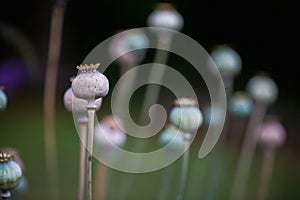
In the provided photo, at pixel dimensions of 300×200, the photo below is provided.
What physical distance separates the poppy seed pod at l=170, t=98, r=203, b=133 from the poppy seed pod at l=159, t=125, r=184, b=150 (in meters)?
0.05

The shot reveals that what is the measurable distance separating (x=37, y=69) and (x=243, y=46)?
148 centimetres

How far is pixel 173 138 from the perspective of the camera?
117 centimetres

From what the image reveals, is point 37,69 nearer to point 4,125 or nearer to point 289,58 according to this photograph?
point 4,125

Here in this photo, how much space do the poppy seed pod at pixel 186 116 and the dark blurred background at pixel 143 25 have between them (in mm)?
2522

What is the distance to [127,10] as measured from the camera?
4.18 metres

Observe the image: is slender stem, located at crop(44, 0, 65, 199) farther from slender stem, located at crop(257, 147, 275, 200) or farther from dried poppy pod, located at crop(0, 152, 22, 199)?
slender stem, located at crop(257, 147, 275, 200)

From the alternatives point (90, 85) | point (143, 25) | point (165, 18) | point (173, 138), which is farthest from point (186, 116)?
point (143, 25)

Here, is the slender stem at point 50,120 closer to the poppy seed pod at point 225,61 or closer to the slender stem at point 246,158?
the poppy seed pod at point 225,61

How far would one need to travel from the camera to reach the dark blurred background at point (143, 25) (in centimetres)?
→ 369

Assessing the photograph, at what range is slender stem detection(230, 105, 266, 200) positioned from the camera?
6.94 ft

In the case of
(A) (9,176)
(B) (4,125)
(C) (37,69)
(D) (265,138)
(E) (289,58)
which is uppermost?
(E) (289,58)

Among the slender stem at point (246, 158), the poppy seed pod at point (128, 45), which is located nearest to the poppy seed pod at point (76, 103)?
the poppy seed pod at point (128, 45)

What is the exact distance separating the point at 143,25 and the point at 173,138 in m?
2.89

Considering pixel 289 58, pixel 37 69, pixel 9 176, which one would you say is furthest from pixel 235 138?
pixel 9 176
